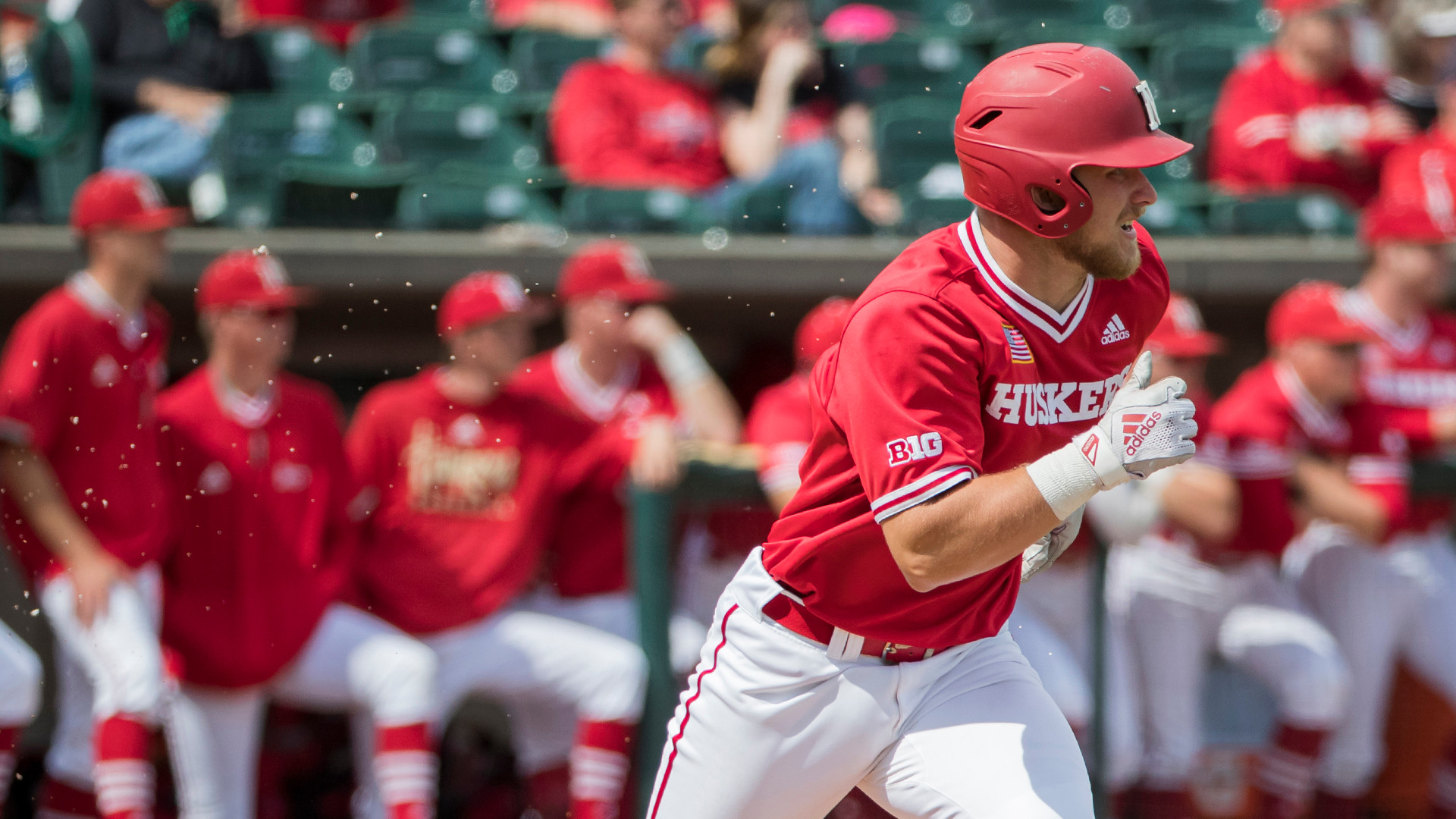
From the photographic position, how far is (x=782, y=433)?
3.98 meters

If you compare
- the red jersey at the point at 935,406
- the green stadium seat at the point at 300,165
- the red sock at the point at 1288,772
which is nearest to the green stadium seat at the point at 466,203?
the green stadium seat at the point at 300,165

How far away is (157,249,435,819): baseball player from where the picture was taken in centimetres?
Answer: 387

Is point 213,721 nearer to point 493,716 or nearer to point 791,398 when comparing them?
point 493,716

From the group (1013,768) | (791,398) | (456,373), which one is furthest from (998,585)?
(456,373)

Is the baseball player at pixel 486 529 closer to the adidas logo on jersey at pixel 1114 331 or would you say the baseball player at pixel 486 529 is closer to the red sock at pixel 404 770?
the red sock at pixel 404 770

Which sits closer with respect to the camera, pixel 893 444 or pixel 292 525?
pixel 893 444

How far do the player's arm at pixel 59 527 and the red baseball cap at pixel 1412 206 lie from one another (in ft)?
12.6

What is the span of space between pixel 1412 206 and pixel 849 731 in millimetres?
3484

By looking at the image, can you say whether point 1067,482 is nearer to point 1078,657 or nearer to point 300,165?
point 1078,657

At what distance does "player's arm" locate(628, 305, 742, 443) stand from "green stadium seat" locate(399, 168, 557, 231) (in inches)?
31.2

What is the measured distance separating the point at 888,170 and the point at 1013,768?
3.47 meters

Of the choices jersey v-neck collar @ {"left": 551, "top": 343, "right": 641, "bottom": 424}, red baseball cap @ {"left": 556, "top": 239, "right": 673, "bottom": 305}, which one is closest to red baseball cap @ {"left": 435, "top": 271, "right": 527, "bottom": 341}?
red baseball cap @ {"left": 556, "top": 239, "right": 673, "bottom": 305}

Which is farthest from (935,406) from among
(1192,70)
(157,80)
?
(1192,70)

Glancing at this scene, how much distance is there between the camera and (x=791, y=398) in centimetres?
403
